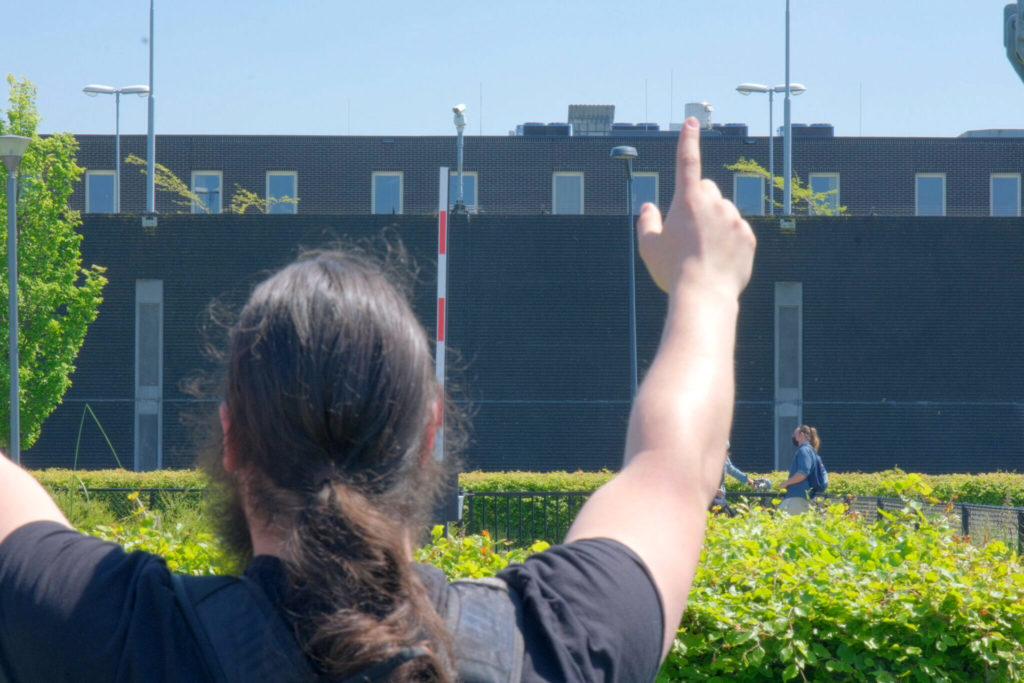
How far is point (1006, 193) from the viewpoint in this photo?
35.5 m

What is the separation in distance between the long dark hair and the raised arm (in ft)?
0.76

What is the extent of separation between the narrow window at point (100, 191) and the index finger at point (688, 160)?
36450mm

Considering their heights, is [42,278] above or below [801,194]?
below

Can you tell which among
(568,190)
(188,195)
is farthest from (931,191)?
(188,195)

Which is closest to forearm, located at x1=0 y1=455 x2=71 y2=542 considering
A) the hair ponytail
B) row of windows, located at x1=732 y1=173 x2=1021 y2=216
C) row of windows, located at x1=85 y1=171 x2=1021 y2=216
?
the hair ponytail

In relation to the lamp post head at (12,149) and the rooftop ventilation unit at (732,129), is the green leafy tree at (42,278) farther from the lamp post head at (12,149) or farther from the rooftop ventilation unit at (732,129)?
the rooftop ventilation unit at (732,129)

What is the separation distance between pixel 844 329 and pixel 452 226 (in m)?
9.09

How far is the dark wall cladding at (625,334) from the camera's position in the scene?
2438 centimetres

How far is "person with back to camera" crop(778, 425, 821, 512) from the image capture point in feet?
39.8

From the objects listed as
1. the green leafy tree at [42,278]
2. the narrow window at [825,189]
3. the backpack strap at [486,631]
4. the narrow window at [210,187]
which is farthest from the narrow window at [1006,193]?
the backpack strap at [486,631]

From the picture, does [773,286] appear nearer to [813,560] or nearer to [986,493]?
[986,493]

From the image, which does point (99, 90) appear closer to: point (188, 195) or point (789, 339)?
point (188, 195)

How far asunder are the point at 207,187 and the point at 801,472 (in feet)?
89.5

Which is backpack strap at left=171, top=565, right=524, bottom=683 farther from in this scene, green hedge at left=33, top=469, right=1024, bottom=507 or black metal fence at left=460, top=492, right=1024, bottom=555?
green hedge at left=33, top=469, right=1024, bottom=507
